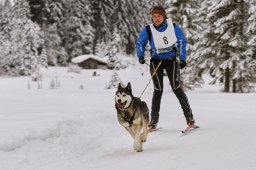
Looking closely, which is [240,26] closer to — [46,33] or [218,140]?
[218,140]

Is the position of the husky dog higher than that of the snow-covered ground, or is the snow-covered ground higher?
the husky dog

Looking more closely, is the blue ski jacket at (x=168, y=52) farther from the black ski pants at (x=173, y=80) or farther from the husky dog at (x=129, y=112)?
the husky dog at (x=129, y=112)

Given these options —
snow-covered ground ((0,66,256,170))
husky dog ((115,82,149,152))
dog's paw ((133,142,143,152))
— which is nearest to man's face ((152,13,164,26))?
husky dog ((115,82,149,152))

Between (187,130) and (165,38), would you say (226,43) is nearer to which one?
(165,38)

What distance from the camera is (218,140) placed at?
6273 mm

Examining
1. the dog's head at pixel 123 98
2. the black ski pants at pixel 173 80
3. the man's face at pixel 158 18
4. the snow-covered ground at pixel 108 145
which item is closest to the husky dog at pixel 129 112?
the dog's head at pixel 123 98

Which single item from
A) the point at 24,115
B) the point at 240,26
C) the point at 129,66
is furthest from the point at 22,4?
the point at 24,115

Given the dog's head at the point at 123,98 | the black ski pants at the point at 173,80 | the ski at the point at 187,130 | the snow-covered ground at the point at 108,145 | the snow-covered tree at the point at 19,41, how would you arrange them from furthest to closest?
the snow-covered tree at the point at 19,41
the black ski pants at the point at 173,80
the ski at the point at 187,130
the dog's head at the point at 123,98
the snow-covered ground at the point at 108,145

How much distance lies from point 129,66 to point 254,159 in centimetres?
6265

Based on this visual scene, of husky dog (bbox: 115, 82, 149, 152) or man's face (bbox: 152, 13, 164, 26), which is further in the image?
man's face (bbox: 152, 13, 164, 26)

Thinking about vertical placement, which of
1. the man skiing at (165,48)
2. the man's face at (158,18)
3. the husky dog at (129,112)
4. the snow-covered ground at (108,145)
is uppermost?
the man's face at (158,18)

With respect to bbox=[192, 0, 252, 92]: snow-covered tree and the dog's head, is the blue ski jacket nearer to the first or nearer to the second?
the dog's head

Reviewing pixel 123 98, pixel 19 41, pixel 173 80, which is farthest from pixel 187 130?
pixel 19 41

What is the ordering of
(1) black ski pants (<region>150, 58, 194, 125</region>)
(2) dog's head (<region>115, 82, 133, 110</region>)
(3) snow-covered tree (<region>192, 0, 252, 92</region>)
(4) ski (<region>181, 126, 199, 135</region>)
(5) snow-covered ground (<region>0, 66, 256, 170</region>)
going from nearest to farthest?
(5) snow-covered ground (<region>0, 66, 256, 170</region>) < (2) dog's head (<region>115, 82, 133, 110</region>) < (4) ski (<region>181, 126, 199, 135</region>) < (1) black ski pants (<region>150, 58, 194, 125</region>) < (3) snow-covered tree (<region>192, 0, 252, 92</region>)
